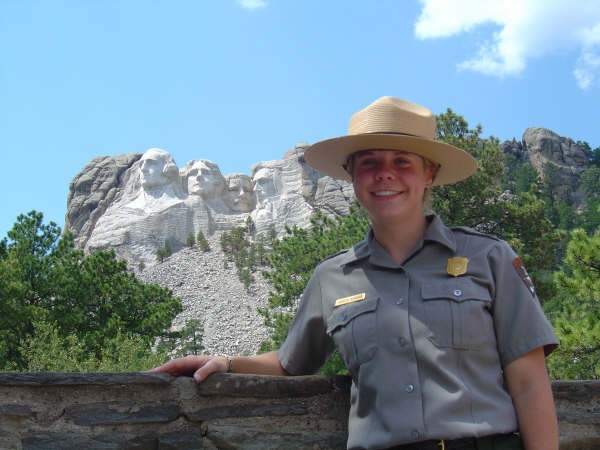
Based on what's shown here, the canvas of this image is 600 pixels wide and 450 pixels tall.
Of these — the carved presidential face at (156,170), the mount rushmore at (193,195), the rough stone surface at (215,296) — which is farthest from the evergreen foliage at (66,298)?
the carved presidential face at (156,170)

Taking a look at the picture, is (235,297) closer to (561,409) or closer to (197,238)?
(197,238)

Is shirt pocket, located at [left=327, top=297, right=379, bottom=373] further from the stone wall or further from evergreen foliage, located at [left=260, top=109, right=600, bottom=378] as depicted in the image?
evergreen foliage, located at [left=260, top=109, right=600, bottom=378]

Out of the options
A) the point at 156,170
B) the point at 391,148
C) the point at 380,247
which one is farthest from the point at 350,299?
the point at 156,170

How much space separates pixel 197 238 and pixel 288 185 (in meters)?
12.9

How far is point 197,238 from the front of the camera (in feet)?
240

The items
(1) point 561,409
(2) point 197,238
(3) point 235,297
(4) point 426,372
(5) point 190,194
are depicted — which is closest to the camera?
(4) point 426,372

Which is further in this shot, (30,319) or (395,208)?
(30,319)

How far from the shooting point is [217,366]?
2.50 m

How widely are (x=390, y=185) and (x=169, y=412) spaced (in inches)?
43.3

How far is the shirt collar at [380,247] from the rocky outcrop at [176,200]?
226ft

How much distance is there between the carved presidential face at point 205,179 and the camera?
7831 centimetres

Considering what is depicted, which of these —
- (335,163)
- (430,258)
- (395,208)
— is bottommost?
(430,258)

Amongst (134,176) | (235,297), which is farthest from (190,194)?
(235,297)

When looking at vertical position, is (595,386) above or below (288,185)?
below
